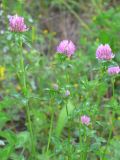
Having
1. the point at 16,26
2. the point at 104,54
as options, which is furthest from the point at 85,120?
the point at 16,26

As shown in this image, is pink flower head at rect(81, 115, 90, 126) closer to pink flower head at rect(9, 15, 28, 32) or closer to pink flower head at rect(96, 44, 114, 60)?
pink flower head at rect(96, 44, 114, 60)

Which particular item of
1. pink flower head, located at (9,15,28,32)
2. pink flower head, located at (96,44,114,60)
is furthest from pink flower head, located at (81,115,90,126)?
pink flower head, located at (9,15,28,32)

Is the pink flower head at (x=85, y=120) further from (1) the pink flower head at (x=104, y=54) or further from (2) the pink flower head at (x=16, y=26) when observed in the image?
(2) the pink flower head at (x=16, y=26)

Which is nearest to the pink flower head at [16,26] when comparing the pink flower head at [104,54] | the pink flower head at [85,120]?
the pink flower head at [104,54]

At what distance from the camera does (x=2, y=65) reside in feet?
9.48

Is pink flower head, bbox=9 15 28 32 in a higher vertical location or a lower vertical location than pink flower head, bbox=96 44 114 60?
higher

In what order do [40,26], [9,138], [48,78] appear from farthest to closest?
[40,26] → [48,78] → [9,138]

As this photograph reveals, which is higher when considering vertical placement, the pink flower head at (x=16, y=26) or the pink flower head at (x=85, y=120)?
the pink flower head at (x=16, y=26)

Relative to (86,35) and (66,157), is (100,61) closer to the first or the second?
(66,157)

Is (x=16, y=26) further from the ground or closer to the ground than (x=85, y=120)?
further from the ground

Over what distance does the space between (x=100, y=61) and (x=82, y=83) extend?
0.10 m

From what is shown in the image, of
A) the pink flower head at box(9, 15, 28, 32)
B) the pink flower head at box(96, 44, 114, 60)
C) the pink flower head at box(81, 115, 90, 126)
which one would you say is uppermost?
the pink flower head at box(9, 15, 28, 32)

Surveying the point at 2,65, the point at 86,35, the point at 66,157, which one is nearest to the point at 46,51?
the point at 86,35

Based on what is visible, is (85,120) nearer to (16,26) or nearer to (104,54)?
(104,54)
